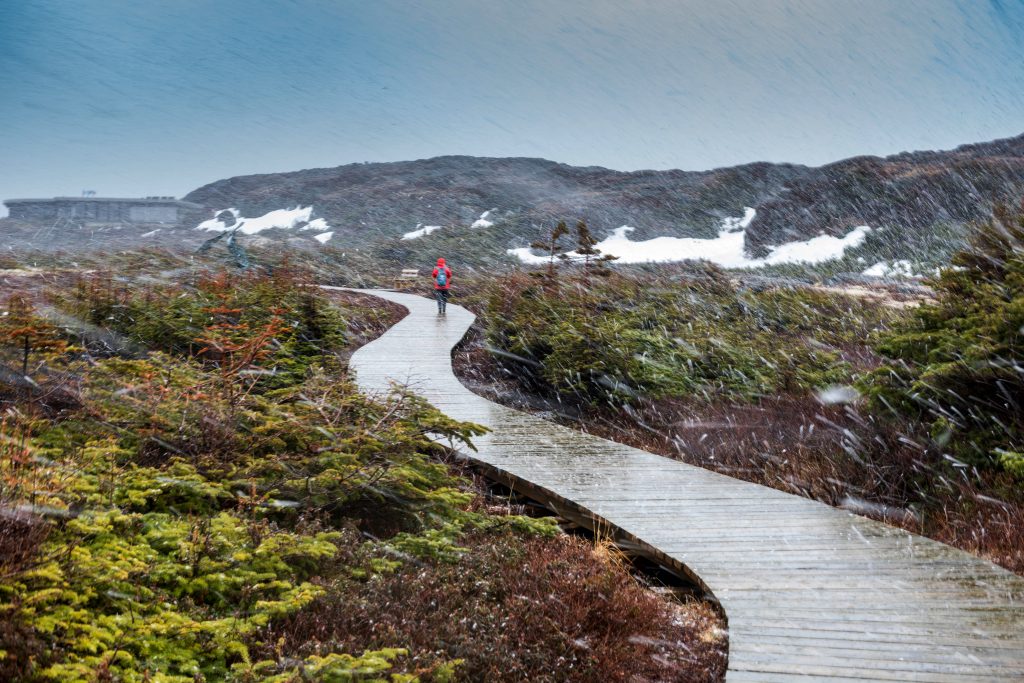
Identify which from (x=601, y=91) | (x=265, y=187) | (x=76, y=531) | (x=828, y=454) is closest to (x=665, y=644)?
(x=76, y=531)

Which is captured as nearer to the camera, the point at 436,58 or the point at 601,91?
the point at 436,58

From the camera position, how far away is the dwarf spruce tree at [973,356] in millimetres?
6344

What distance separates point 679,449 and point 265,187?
102 m

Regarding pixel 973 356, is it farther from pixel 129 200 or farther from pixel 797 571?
pixel 129 200

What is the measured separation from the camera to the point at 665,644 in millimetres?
4164

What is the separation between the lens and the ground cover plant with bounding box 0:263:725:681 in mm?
3039

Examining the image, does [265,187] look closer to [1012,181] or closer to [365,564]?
[1012,181]

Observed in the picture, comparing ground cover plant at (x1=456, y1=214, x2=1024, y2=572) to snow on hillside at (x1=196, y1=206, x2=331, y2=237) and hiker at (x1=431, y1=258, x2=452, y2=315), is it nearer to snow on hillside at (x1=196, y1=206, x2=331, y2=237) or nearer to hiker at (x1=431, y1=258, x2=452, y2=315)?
hiker at (x1=431, y1=258, x2=452, y2=315)

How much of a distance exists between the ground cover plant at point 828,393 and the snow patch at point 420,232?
54572 millimetres

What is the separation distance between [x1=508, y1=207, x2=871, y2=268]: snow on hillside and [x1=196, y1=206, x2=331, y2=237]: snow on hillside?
29.9m

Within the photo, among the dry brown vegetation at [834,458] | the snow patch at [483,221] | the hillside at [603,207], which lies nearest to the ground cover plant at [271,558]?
the dry brown vegetation at [834,458]

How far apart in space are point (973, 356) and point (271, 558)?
6.22 metres

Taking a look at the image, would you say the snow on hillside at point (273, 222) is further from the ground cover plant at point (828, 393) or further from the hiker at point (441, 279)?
the ground cover plant at point (828, 393)

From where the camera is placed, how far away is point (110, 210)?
8475 cm
